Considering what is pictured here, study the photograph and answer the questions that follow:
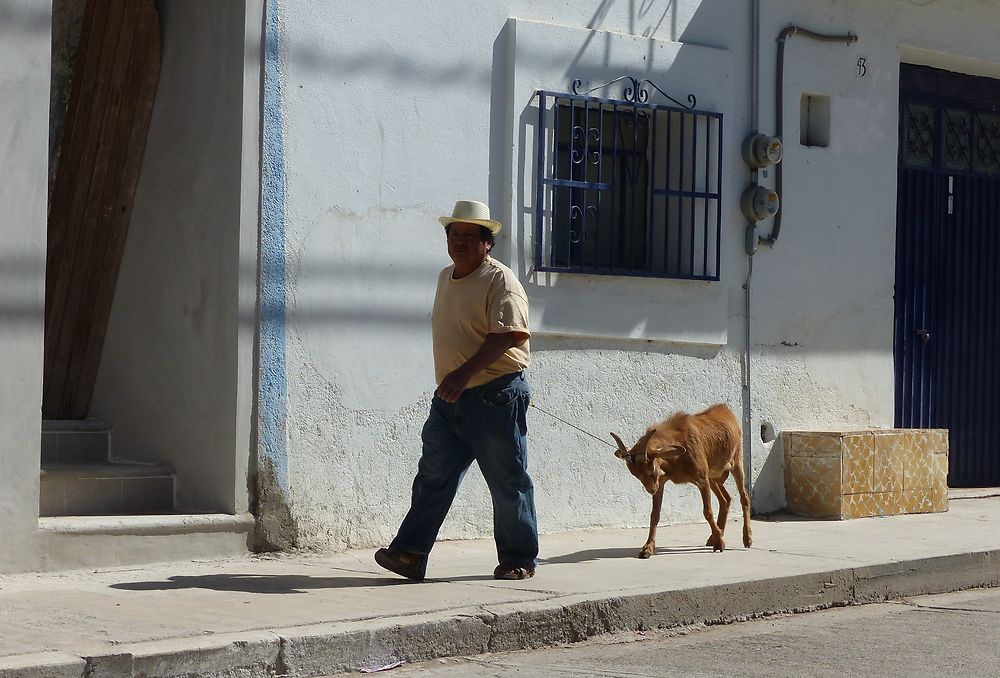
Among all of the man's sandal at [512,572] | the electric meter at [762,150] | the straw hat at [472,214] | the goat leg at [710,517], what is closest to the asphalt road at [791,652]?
the man's sandal at [512,572]

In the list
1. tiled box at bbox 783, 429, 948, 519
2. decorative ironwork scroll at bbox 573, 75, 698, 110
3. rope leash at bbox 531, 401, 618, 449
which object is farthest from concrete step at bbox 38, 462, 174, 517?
tiled box at bbox 783, 429, 948, 519

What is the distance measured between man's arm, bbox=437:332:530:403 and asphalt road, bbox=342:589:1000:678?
1278 mm

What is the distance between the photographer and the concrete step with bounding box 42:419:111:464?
834 cm

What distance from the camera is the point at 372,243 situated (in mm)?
8406

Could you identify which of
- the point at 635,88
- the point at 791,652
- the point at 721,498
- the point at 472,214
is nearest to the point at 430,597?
the point at 791,652

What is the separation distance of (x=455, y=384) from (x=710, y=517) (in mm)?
2362

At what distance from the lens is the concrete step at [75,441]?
8.34m

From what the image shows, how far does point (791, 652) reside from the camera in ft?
20.7

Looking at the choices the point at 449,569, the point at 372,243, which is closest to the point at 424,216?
the point at 372,243

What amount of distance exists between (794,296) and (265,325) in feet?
14.2

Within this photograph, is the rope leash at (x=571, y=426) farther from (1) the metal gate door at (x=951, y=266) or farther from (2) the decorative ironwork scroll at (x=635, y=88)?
(1) the metal gate door at (x=951, y=266)

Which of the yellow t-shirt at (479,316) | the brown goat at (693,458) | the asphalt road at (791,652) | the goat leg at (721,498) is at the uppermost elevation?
the yellow t-shirt at (479,316)

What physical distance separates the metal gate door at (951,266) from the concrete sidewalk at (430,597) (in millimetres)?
2609

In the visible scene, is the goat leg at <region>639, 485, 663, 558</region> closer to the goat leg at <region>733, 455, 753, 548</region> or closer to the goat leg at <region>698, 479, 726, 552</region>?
the goat leg at <region>698, 479, 726, 552</region>
